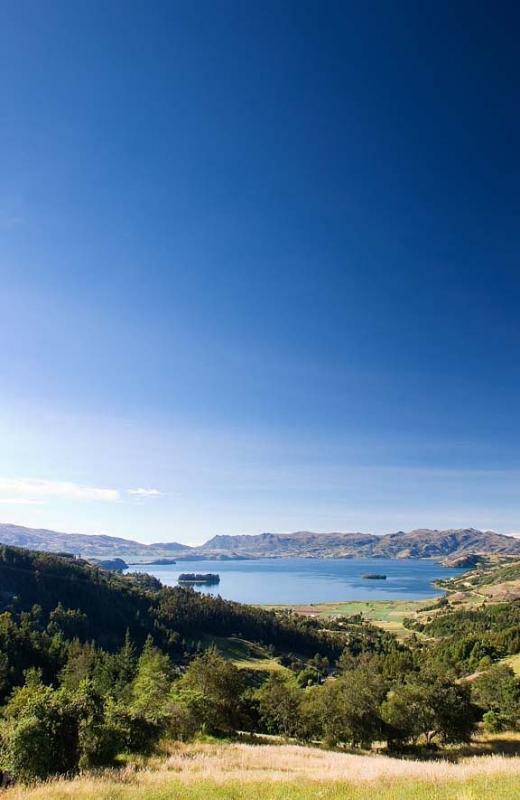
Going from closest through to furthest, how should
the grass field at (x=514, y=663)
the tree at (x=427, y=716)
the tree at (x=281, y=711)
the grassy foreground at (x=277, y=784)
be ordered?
the grassy foreground at (x=277, y=784)
the tree at (x=427, y=716)
the tree at (x=281, y=711)
the grass field at (x=514, y=663)

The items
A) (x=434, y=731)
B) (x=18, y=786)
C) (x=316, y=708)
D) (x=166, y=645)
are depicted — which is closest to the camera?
(x=18, y=786)

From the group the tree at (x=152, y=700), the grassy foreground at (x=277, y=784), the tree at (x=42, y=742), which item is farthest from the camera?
the tree at (x=152, y=700)

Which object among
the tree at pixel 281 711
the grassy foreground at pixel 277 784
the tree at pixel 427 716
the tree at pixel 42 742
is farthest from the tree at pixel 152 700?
the tree at pixel 427 716

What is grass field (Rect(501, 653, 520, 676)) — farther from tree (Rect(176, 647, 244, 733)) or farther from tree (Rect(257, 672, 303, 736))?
tree (Rect(176, 647, 244, 733))

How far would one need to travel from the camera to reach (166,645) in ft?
585

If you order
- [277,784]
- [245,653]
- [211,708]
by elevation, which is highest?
[277,784]

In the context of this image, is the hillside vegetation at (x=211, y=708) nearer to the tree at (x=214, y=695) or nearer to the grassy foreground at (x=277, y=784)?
the tree at (x=214, y=695)

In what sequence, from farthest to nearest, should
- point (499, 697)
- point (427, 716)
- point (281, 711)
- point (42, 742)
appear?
point (499, 697) → point (281, 711) → point (427, 716) → point (42, 742)

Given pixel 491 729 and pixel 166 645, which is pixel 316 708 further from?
pixel 166 645

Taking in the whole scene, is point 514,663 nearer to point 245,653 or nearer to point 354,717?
point 245,653

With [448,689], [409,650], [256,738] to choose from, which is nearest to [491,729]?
[448,689]

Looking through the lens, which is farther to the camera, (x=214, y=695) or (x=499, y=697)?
(x=499, y=697)

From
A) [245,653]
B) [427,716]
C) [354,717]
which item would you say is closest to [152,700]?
[354,717]

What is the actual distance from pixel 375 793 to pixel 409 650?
192m
